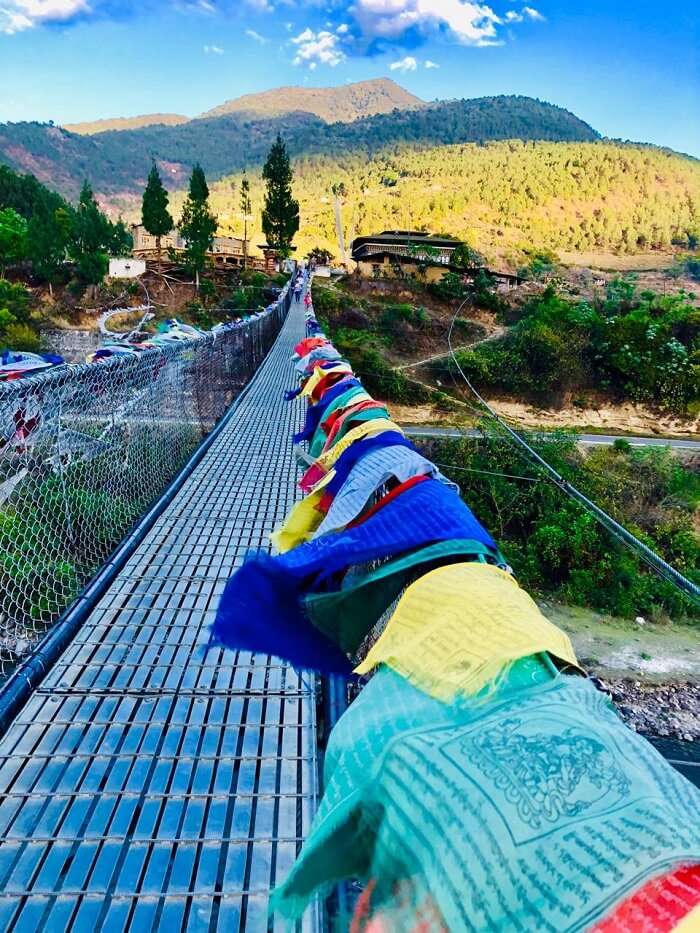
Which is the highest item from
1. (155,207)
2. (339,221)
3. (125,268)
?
(339,221)

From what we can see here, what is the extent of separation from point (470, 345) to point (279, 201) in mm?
16244

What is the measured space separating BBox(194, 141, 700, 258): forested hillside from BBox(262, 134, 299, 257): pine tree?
57.3 feet

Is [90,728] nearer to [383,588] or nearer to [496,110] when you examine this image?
[383,588]

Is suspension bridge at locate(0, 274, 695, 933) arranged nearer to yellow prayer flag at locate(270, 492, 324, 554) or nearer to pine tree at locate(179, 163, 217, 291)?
yellow prayer flag at locate(270, 492, 324, 554)

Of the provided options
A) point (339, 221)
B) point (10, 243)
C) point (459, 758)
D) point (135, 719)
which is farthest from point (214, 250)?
point (459, 758)

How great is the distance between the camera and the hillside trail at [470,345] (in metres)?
22.8

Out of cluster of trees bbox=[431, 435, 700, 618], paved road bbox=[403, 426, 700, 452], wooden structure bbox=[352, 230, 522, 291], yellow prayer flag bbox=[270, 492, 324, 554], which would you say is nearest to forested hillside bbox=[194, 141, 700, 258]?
wooden structure bbox=[352, 230, 522, 291]

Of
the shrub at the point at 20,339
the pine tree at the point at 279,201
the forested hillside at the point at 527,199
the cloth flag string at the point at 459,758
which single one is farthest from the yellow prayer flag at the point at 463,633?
Answer: the forested hillside at the point at 527,199

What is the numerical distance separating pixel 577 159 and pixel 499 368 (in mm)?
74839

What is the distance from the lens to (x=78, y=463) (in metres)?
2.80

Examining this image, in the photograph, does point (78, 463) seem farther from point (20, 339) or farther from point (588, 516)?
point (20, 339)

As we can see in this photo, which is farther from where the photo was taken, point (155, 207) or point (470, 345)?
point (155, 207)

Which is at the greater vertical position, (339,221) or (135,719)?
(339,221)

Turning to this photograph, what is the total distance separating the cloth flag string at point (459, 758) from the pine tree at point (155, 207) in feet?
102
